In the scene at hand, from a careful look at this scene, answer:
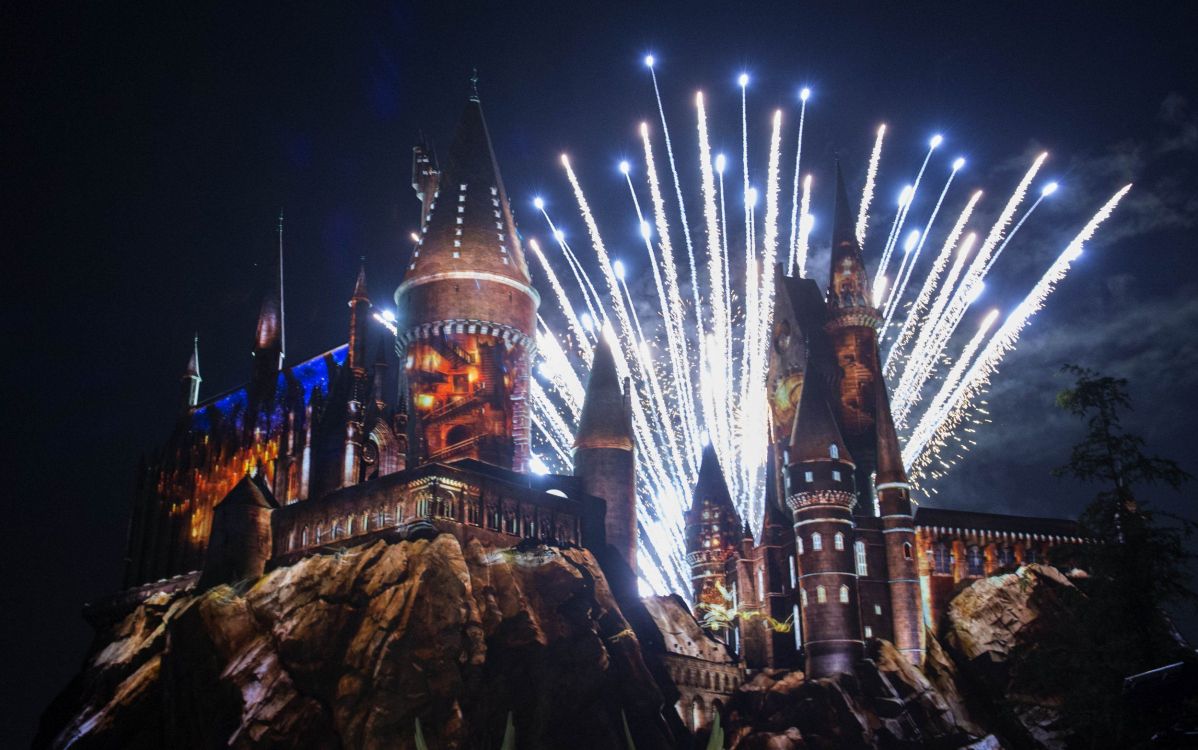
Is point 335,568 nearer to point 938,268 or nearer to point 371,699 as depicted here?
point 371,699

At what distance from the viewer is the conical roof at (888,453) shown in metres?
58.2

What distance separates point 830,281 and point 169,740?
4560 centimetres

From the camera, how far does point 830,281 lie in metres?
68.2

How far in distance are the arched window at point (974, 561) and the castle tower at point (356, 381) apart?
3382 centimetres

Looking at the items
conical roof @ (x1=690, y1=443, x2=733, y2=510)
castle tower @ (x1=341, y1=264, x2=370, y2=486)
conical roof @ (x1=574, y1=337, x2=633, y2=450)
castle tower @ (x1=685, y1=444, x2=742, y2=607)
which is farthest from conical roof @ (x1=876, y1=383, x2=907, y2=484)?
castle tower @ (x1=341, y1=264, x2=370, y2=486)

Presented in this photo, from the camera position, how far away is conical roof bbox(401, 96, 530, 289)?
59.8 meters

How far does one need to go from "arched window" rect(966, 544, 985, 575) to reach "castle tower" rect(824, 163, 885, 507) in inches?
268

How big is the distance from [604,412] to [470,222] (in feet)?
45.3

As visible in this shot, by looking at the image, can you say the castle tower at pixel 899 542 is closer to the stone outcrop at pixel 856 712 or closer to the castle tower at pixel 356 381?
the stone outcrop at pixel 856 712

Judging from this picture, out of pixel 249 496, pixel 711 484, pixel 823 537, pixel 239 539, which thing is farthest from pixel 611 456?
pixel 239 539

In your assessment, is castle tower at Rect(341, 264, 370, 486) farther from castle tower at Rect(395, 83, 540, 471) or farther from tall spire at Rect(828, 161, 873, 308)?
tall spire at Rect(828, 161, 873, 308)

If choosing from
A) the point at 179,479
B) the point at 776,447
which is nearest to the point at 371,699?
the point at 776,447

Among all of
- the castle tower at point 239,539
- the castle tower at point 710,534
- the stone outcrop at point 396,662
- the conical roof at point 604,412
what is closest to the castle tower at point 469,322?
the conical roof at point 604,412

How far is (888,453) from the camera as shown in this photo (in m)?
58.8
